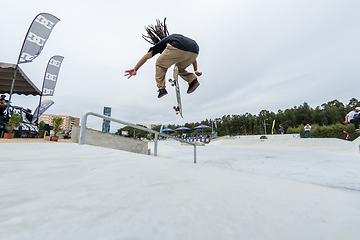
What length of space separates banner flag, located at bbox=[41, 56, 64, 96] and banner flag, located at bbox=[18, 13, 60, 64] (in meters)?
2.93

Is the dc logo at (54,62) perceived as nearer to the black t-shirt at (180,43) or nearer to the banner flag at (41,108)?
the banner flag at (41,108)

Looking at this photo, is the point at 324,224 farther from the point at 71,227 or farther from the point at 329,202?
the point at 71,227

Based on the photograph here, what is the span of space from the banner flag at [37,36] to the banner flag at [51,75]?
293 centimetres

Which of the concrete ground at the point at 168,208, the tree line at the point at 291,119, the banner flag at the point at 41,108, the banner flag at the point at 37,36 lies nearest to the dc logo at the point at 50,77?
the banner flag at the point at 41,108

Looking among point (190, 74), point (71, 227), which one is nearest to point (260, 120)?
point (190, 74)

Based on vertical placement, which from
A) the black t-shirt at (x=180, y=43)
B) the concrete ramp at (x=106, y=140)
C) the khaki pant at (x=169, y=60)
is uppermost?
the black t-shirt at (x=180, y=43)

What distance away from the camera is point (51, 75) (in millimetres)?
10977

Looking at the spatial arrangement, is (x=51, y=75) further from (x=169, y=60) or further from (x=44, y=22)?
(x=169, y=60)

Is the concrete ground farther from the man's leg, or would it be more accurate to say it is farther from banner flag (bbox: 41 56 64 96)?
banner flag (bbox: 41 56 64 96)

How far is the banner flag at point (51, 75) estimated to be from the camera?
10.8 metres

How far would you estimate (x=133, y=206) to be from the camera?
2.01 ft

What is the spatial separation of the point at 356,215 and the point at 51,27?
13.1 m

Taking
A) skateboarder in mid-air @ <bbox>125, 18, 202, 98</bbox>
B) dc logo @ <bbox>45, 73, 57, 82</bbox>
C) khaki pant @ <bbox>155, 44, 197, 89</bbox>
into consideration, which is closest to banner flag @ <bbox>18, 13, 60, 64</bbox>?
dc logo @ <bbox>45, 73, 57, 82</bbox>

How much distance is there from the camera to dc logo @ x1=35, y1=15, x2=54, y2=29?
329 inches
